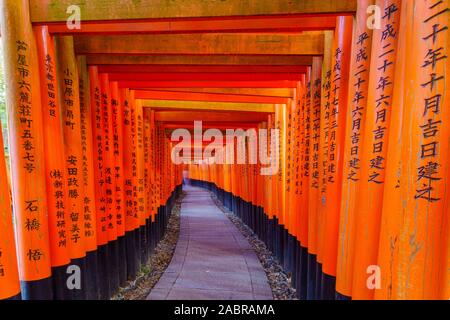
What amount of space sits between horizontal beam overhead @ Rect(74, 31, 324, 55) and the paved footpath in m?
4.15

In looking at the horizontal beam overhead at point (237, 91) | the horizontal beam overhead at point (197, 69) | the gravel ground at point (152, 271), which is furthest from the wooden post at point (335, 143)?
the gravel ground at point (152, 271)

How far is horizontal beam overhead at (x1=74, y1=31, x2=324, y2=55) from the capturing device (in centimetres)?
437

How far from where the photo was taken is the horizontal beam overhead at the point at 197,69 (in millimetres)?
5125

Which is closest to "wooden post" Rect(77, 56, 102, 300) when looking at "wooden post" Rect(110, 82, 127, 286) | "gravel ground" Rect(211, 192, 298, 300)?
"wooden post" Rect(110, 82, 127, 286)

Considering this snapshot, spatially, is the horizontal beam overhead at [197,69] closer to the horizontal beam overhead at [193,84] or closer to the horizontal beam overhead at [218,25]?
the horizontal beam overhead at [193,84]

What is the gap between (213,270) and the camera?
7504 mm

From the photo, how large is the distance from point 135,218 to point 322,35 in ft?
17.0

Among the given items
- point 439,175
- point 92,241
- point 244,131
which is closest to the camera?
point 439,175

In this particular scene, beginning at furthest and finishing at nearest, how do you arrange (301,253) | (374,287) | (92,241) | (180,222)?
1. (180,222)
2. (301,253)
3. (92,241)
4. (374,287)

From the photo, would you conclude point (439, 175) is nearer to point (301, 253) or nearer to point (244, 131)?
point (301, 253)

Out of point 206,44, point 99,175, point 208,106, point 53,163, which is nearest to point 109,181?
point 99,175

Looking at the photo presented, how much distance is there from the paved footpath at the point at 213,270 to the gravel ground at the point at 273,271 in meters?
0.16
